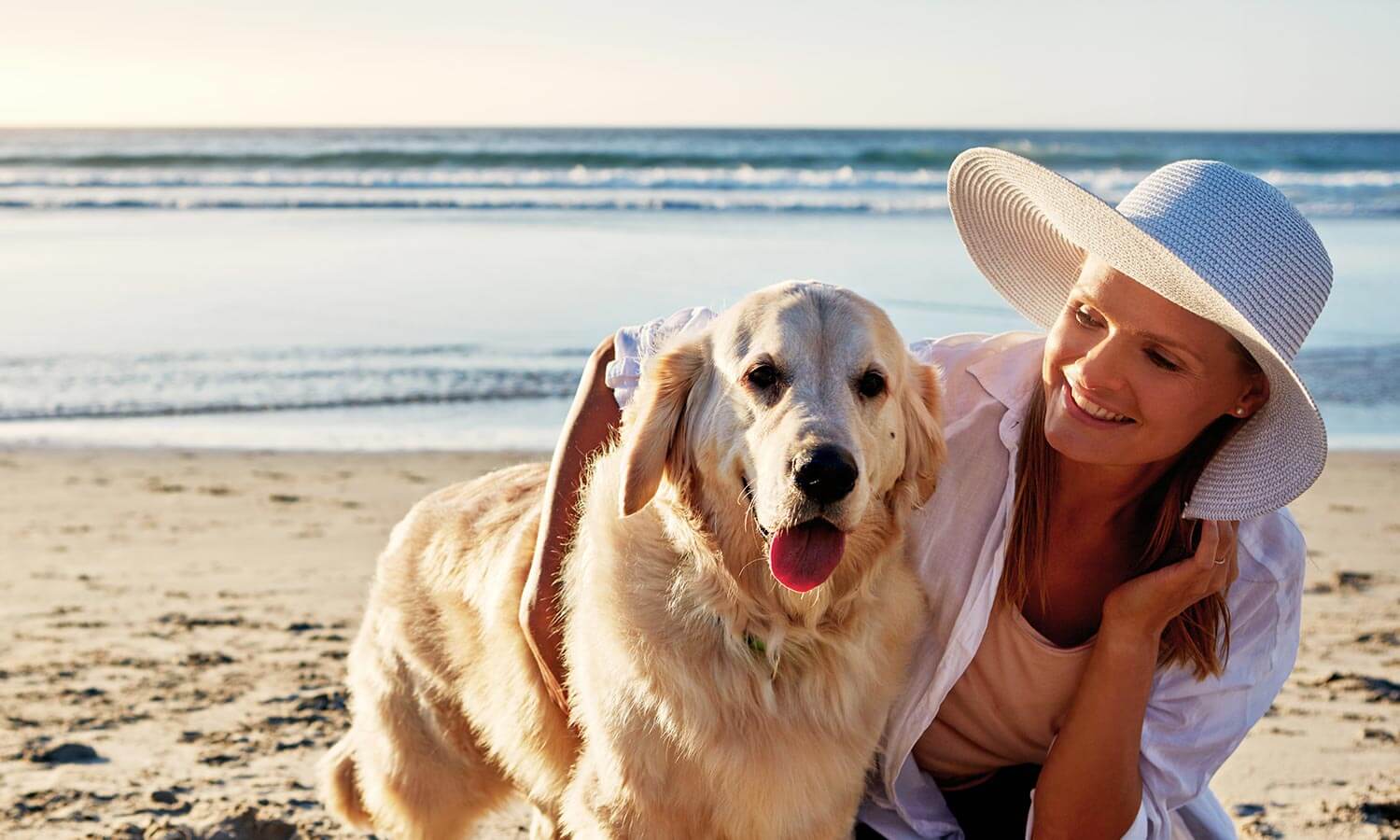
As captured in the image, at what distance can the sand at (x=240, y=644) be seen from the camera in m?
3.58

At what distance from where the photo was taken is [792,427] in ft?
7.77

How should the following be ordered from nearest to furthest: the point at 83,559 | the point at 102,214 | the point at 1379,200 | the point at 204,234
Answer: the point at 83,559, the point at 204,234, the point at 102,214, the point at 1379,200

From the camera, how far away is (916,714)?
2.81 meters

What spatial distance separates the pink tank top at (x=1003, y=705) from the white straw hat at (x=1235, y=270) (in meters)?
0.47

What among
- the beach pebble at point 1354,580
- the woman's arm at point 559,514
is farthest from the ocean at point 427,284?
the woman's arm at point 559,514

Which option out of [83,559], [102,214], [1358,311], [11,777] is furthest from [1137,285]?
[102,214]

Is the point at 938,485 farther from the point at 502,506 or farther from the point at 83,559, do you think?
the point at 83,559

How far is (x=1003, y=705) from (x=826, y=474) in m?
1.06

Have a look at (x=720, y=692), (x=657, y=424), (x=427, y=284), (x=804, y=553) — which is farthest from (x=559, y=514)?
(x=427, y=284)

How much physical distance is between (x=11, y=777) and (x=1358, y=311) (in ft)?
34.2

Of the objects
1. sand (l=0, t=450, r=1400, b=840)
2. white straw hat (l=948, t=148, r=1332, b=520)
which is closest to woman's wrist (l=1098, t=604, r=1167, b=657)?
white straw hat (l=948, t=148, r=1332, b=520)

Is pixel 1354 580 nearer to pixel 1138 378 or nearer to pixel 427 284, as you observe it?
pixel 1138 378

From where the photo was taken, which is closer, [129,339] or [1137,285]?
[1137,285]

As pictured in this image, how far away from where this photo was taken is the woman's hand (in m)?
2.66
